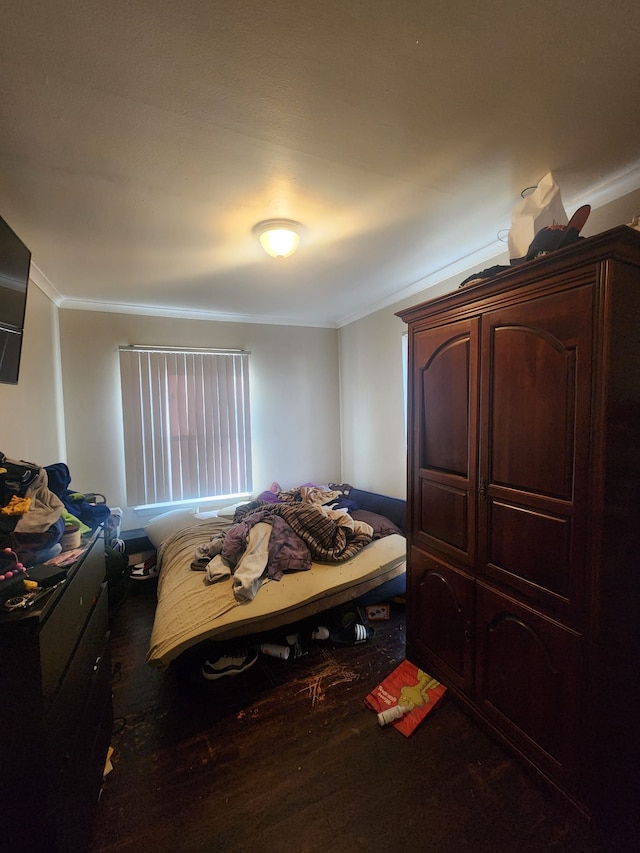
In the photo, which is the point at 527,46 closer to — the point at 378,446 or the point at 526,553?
the point at 526,553

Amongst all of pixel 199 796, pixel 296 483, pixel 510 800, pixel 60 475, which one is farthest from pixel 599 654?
pixel 296 483

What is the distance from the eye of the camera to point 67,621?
3.44ft

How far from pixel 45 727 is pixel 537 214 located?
7.55 ft

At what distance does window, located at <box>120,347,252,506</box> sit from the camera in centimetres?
334

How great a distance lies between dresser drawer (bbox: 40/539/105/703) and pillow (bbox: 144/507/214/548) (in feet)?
5.56

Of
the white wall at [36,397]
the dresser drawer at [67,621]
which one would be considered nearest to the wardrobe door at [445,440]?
the dresser drawer at [67,621]

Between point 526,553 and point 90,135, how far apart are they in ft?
7.35

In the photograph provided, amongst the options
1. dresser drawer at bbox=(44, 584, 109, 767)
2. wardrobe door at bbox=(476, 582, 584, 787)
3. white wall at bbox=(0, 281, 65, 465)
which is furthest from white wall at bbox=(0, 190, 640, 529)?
wardrobe door at bbox=(476, 582, 584, 787)

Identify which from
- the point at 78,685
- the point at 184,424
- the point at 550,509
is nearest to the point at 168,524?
the point at 184,424

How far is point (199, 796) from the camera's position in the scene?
4.37ft

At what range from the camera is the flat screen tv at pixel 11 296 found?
139 cm

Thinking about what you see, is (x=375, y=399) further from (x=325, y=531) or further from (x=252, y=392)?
(x=325, y=531)

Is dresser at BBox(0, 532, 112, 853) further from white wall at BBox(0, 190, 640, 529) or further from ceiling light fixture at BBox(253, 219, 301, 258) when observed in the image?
ceiling light fixture at BBox(253, 219, 301, 258)

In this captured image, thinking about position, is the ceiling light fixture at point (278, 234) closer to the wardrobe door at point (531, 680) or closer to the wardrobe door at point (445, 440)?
the wardrobe door at point (445, 440)
